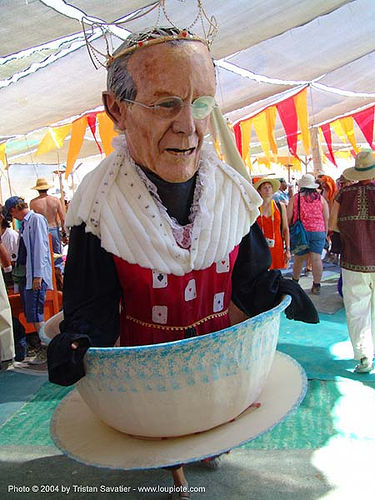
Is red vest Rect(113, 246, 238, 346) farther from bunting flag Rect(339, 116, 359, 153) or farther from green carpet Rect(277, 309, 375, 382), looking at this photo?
bunting flag Rect(339, 116, 359, 153)

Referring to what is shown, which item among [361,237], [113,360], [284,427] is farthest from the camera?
[361,237]

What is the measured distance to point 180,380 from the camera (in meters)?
1.08

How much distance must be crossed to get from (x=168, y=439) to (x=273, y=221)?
161 inches

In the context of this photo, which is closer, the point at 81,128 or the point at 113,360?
the point at 113,360

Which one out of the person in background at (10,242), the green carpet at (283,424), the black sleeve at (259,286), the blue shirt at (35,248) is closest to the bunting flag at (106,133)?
the person in background at (10,242)

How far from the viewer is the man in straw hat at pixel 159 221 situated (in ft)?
4.23

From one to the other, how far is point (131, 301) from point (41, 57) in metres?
4.10

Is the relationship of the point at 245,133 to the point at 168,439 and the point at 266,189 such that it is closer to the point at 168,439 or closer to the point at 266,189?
the point at 266,189

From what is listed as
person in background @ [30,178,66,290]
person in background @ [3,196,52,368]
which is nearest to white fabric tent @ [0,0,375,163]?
person in background @ [30,178,66,290]

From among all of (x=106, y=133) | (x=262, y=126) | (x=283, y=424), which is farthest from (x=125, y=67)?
(x=262, y=126)

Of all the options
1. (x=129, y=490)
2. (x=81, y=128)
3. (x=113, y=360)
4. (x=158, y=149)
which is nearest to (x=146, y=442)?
(x=113, y=360)

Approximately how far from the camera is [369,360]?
3330mm

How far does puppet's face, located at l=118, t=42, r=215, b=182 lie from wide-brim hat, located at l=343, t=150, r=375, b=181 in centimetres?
229

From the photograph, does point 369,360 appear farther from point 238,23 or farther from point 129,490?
point 238,23
